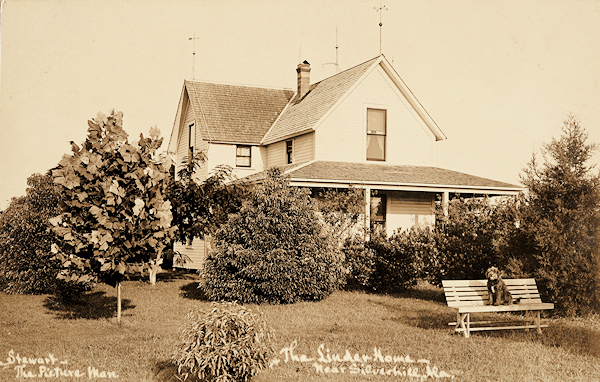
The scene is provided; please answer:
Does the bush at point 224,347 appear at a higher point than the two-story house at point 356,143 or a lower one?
lower

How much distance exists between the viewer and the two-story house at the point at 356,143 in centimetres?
1983

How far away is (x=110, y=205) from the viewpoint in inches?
Answer: 418

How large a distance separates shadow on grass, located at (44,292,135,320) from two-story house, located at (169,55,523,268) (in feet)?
22.3

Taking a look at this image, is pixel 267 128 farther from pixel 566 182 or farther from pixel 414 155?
pixel 566 182

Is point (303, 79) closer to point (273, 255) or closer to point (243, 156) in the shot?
point (243, 156)

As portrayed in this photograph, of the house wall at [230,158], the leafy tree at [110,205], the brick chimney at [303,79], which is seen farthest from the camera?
the brick chimney at [303,79]

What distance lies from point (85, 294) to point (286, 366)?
1017 cm

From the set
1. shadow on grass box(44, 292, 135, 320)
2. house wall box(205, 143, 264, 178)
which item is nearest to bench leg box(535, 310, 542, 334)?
shadow on grass box(44, 292, 135, 320)

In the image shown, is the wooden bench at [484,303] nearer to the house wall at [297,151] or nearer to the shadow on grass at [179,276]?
the house wall at [297,151]

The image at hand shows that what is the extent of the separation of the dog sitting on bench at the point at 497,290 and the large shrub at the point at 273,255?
15.7 feet

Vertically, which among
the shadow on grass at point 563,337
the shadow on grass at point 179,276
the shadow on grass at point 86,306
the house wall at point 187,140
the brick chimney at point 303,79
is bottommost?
the shadow on grass at point 86,306

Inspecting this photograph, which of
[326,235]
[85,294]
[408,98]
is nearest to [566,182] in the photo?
[326,235]

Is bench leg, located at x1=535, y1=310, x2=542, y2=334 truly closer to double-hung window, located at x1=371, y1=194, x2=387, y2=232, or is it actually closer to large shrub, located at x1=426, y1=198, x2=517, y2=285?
large shrub, located at x1=426, y1=198, x2=517, y2=285

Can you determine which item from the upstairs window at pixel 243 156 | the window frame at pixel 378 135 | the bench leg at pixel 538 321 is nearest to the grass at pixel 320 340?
the bench leg at pixel 538 321
